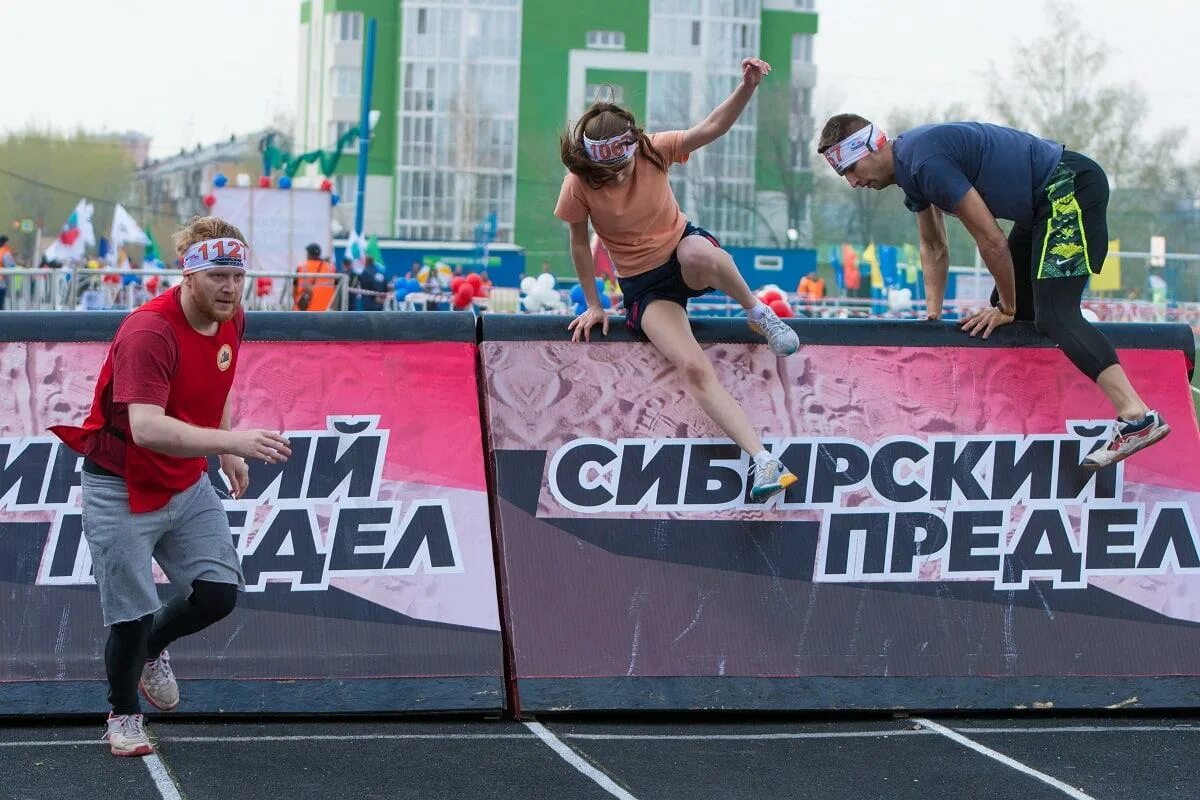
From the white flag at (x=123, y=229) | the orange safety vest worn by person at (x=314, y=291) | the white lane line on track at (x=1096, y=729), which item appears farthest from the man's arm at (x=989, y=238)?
the white flag at (x=123, y=229)

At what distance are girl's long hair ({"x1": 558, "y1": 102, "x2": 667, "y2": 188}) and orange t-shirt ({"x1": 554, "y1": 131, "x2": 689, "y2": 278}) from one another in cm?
6

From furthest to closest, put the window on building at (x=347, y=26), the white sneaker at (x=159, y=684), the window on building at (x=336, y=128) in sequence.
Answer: the window on building at (x=336, y=128), the window on building at (x=347, y=26), the white sneaker at (x=159, y=684)

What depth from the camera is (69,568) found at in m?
5.49

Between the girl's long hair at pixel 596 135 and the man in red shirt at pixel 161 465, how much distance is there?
4.76 ft

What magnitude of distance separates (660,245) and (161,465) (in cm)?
215

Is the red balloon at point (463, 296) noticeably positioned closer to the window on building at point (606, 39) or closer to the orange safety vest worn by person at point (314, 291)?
the orange safety vest worn by person at point (314, 291)

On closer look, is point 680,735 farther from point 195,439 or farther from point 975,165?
point 975,165

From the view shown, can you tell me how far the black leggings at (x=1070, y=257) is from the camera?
588 cm

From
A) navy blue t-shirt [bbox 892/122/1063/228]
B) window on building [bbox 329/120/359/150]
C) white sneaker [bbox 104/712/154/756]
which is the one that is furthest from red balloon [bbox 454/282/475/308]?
window on building [bbox 329/120/359/150]

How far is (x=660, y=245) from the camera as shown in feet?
19.6

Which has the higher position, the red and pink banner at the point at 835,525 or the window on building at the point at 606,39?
the window on building at the point at 606,39

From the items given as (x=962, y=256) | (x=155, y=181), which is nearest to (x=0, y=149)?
(x=155, y=181)

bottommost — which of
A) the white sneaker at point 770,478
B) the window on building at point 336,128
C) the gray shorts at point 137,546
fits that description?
the gray shorts at point 137,546

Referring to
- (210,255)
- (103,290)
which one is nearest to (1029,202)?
(210,255)
